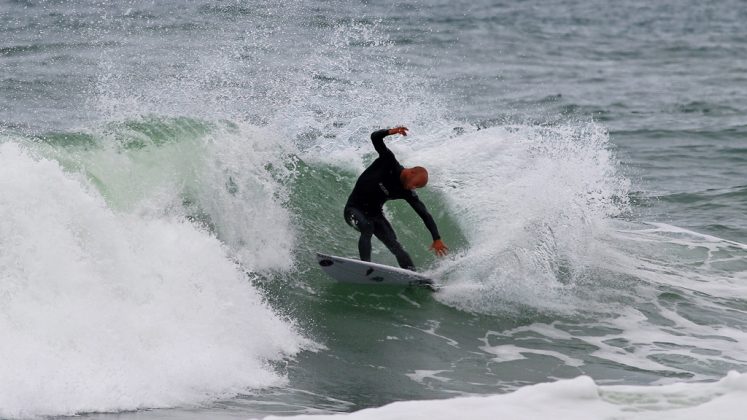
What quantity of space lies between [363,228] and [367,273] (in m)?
0.51

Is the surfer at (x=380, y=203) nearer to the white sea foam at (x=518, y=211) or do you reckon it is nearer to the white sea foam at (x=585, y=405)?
the white sea foam at (x=518, y=211)

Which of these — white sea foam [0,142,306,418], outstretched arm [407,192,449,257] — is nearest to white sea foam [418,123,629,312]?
outstretched arm [407,192,449,257]

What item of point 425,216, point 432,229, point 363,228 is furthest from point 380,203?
point 432,229

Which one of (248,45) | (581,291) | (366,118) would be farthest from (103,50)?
(581,291)

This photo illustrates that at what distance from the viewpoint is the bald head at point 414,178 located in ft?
33.7

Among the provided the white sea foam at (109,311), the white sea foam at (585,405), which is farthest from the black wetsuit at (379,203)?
the white sea foam at (585,405)

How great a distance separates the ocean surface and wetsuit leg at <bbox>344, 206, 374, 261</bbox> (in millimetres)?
378

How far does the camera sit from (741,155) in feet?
64.2

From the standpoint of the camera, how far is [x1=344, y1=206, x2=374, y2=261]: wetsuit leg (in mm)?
10555

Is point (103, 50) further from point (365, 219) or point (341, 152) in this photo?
point (365, 219)

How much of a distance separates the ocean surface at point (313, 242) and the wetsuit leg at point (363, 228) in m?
0.38

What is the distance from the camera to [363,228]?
10.6m

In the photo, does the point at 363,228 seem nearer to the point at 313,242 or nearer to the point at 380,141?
the point at 380,141

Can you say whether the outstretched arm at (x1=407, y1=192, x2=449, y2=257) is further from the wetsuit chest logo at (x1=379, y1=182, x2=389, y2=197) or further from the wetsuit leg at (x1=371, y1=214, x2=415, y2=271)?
the wetsuit leg at (x1=371, y1=214, x2=415, y2=271)
